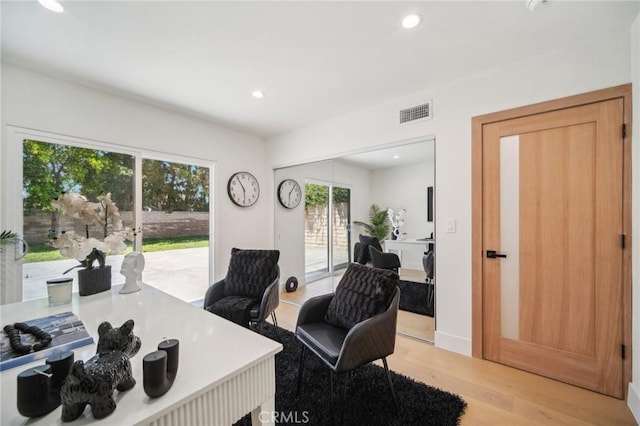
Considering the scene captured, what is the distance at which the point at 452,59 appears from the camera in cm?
210

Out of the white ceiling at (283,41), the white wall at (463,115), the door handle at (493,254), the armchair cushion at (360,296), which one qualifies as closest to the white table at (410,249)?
the white wall at (463,115)

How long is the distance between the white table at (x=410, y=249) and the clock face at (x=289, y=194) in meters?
1.65

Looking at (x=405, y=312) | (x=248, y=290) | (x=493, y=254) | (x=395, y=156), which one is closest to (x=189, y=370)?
(x=248, y=290)

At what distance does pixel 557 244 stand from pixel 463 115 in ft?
4.34

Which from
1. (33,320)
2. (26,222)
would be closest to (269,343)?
(33,320)

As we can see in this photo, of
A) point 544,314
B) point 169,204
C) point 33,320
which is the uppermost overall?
point 169,204

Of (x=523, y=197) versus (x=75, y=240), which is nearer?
(x=75, y=240)

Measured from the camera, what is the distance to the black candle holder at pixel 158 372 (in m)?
0.70

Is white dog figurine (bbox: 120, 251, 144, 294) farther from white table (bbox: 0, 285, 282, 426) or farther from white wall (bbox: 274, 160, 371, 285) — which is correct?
white wall (bbox: 274, 160, 371, 285)

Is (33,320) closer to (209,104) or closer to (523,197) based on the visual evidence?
(209,104)

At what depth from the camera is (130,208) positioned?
112 inches

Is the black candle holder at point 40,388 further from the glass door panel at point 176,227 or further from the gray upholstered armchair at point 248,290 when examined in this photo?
the glass door panel at point 176,227

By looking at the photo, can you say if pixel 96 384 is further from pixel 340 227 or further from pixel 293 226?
pixel 293 226

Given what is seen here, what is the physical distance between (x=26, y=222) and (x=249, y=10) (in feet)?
8.46
